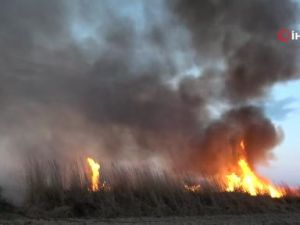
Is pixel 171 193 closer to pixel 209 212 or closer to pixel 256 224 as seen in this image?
pixel 209 212

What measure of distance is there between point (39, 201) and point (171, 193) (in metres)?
17.2

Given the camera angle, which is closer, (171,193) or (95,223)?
(95,223)

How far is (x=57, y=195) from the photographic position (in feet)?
171

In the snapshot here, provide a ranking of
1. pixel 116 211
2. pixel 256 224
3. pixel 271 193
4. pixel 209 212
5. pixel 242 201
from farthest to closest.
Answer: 1. pixel 271 193
2. pixel 242 201
3. pixel 209 212
4. pixel 116 211
5. pixel 256 224

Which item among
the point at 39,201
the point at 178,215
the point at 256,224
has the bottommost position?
the point at 256,224

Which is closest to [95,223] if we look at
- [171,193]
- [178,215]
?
[178,215]

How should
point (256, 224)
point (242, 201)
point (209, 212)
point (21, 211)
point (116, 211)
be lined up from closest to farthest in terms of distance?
point (256, 224) < point (21, 211) < point (116, 211) < point (209, 212) < point (242, 201)

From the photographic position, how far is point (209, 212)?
55281 millimetres

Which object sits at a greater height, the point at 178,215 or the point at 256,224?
the point at 178,215

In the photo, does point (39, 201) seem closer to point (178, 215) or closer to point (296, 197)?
point (178, 215)

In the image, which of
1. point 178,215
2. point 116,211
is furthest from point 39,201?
point 178,215

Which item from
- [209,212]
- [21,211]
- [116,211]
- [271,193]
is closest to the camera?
[21,211]

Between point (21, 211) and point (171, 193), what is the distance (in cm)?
1956

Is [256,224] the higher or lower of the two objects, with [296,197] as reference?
lower
